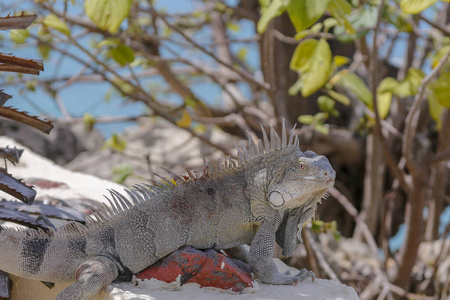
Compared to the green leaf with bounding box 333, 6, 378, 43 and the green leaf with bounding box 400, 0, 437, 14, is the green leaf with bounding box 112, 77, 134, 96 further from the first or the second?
the green leaf with bounding box 400, 0, 437, 14

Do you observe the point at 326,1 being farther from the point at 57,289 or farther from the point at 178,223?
A: the point at 57,289

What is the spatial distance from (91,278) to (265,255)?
63 cm

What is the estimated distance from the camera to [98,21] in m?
1.95

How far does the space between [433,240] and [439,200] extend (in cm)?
41

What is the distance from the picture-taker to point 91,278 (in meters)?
1.83

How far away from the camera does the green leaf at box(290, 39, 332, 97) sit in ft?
8.14

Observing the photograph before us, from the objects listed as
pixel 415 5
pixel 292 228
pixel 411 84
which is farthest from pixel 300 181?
pixel 411 84

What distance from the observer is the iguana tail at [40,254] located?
1.95 m

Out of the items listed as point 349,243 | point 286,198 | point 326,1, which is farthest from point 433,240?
point 326,1

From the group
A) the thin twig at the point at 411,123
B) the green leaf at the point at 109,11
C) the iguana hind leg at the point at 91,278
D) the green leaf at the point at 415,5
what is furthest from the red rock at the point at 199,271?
the thin twig at the point at 411,123

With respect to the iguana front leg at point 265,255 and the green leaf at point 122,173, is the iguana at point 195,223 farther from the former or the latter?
the green leaf at point 122,173

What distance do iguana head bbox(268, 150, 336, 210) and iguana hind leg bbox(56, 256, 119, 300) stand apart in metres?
0.63

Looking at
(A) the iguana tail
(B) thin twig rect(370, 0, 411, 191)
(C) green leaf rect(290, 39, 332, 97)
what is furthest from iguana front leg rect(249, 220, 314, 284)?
(B) thin twig rect(370, 0, 411, 191)

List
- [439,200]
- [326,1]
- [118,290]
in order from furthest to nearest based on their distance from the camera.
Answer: [439,200]
[118,290]
[326,1]
